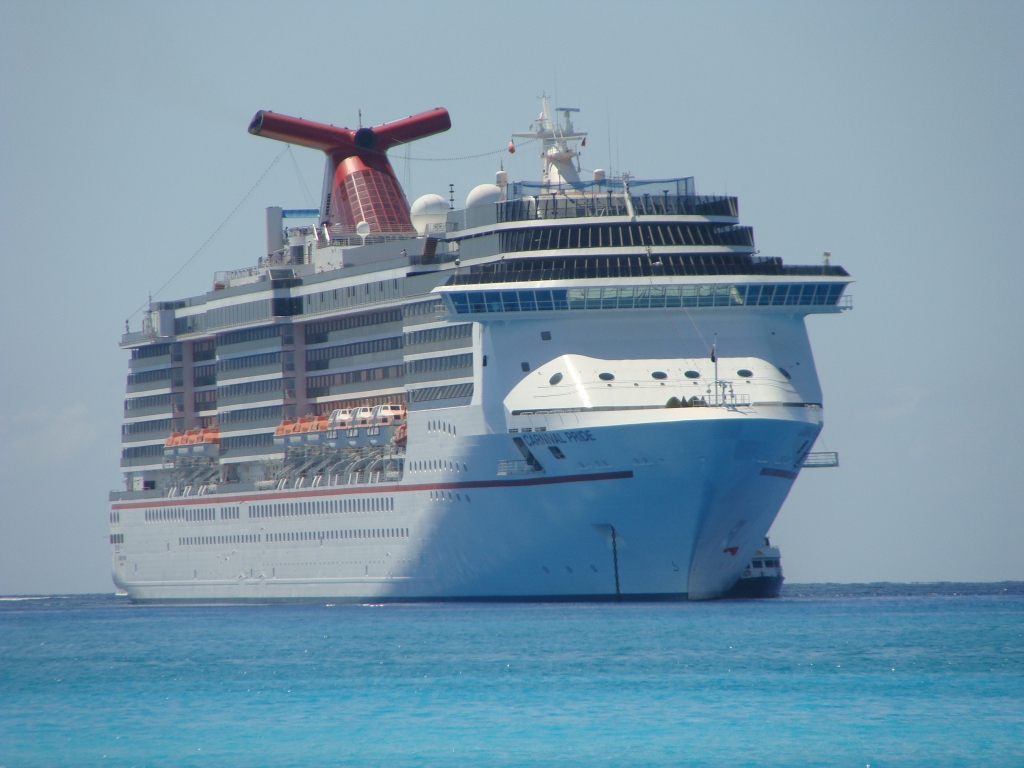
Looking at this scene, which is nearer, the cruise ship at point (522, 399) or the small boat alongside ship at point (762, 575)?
the cruise ship at point (522, 399)

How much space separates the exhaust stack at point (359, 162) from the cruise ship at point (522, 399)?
0.38 m

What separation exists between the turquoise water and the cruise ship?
293 centimetres

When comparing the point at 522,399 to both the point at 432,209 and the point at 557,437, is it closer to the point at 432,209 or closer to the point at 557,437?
the point at 557,437

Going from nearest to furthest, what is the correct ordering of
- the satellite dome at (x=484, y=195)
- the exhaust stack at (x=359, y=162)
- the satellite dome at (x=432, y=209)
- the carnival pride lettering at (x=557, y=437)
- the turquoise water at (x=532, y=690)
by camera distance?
1. the turquoise water at (x=532, y=690)
2. the carnival pride lettering at (x=557, y=437)
3. the satellite dome at (x=484, y=195)
4. the satellite dome at (x=432, y=209)
5. the exhaust stack at (x=359, y=162)

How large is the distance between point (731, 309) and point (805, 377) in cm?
376

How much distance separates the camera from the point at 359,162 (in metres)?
90.0

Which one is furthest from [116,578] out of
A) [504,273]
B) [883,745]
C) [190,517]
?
[883,745]

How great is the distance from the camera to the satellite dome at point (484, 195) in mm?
76750

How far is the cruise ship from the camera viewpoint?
62562 mm

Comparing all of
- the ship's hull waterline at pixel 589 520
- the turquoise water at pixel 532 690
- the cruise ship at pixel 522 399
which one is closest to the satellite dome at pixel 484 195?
the cruise ship at pixel 522 399

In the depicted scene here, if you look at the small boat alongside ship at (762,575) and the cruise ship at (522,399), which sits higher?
the cruise ship at (522,399)

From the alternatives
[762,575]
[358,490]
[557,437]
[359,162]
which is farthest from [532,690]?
[359,162]

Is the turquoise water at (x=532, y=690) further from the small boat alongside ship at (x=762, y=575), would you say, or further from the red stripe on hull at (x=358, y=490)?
the red stripe on hull at (x=358, y=490)

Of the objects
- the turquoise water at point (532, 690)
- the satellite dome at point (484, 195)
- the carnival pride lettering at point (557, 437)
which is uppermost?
the satellite dome at point (484, 195)
